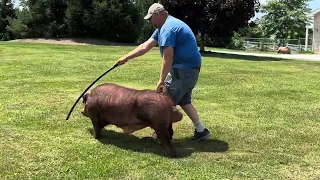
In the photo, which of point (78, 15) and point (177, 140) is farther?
point (78, 15)

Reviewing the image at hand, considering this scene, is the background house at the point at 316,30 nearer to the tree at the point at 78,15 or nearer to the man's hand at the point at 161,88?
the tree at the point at 78,15

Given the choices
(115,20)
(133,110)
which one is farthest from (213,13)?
(133,110)

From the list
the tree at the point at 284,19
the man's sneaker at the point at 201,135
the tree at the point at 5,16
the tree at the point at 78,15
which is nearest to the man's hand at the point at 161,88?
the man's sneaker at the point at 201,135

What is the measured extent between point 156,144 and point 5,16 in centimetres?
4091

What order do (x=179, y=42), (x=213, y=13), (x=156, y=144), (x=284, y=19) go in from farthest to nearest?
(x=284, y=19), (x=213, y=13), (x=156, y=144), (x=179, y=42)

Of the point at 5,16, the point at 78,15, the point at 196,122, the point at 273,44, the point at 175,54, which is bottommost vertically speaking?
the point at 273,44

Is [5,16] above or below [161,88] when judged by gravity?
above

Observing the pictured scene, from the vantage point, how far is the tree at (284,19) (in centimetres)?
5622

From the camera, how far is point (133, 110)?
17.8ft

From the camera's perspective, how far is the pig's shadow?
219 inches

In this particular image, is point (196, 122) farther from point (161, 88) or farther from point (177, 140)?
point (161, 88)

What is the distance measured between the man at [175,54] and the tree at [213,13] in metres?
21.2

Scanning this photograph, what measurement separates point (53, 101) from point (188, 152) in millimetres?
3748

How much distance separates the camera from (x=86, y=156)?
5.20 m
